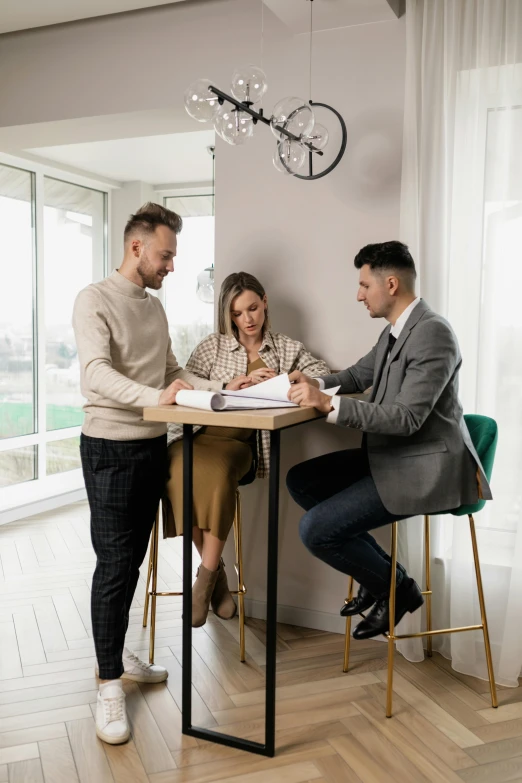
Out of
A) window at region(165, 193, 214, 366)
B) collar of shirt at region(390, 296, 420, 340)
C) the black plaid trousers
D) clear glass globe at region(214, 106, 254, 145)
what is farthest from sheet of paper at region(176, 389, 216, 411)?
window at region(165, 193, 214, 366)

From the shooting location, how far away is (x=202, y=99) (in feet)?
7.77

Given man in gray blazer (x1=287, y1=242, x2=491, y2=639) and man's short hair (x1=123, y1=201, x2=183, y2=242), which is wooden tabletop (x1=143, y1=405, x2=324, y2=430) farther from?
man's short hair (x1=123, y1=201, x2=183, y2=242)

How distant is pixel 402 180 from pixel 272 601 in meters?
1.68

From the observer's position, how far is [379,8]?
2852 millimetres

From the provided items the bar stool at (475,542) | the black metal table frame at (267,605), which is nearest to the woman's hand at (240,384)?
the black metal table frame at (267,605)

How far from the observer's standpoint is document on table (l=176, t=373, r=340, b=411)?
2102 millimetres

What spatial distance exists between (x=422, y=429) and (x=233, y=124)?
115 cm

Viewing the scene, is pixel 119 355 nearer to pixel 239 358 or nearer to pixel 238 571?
pixel 239 358

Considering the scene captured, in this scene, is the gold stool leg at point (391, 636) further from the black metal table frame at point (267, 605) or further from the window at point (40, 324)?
the window at point (40, 324)

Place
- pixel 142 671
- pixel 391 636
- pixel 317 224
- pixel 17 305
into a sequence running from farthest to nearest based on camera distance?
pixel 17 305 → pixel 317 224 → pixel 142 671 → pixel 391 636

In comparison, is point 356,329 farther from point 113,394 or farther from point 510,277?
point 113,394

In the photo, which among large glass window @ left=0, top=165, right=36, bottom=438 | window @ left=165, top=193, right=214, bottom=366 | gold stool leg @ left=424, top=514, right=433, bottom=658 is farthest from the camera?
window @ left=165, top=193, right=214, bottom=366

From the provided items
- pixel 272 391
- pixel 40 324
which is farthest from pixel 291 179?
pixel 40 324

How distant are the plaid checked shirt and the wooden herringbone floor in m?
0.78
